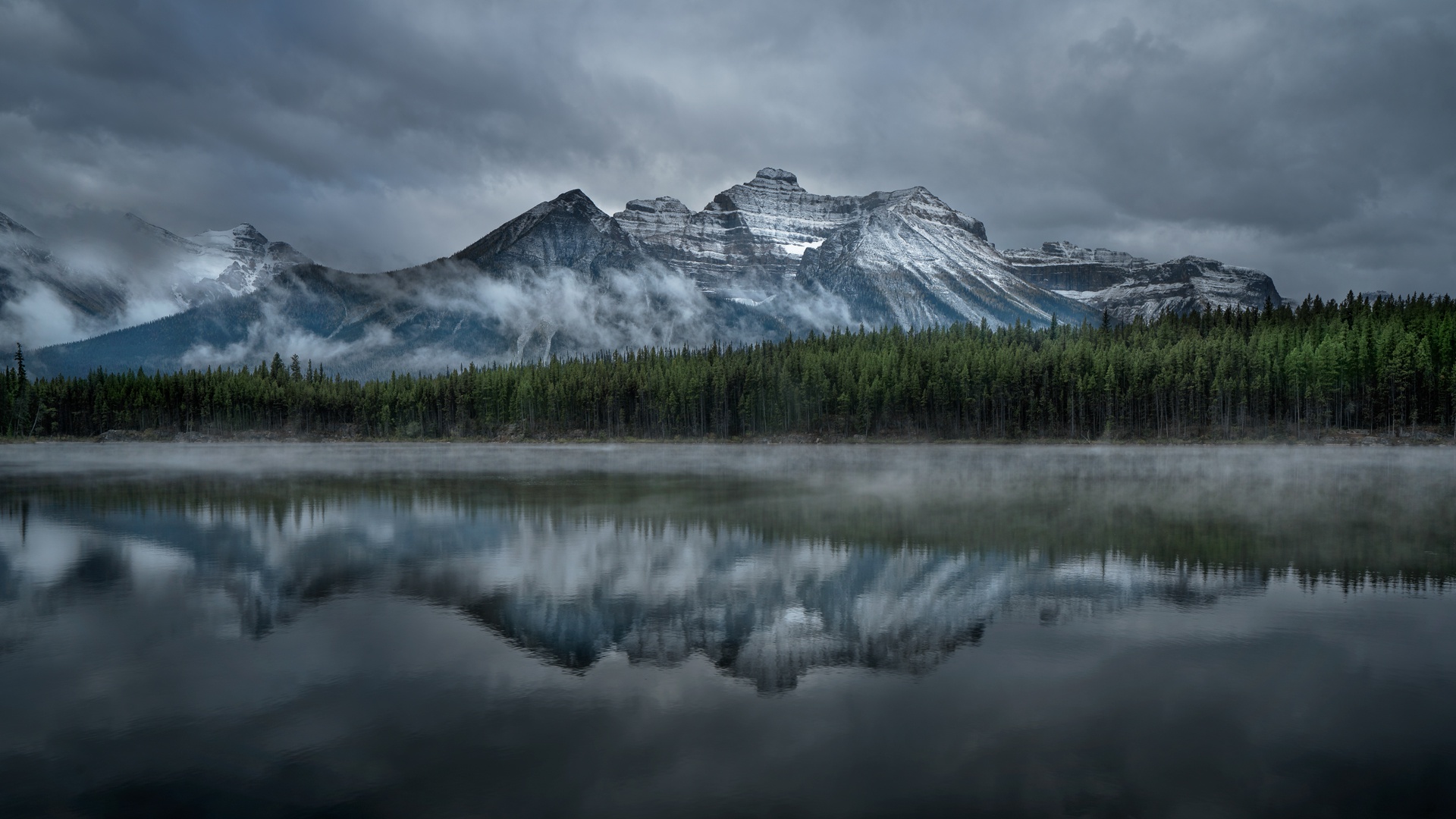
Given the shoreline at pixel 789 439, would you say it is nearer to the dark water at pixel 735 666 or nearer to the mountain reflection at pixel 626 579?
the dark water at pixel 735 666

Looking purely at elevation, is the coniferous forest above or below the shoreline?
above

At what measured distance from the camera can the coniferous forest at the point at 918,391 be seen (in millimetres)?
101125

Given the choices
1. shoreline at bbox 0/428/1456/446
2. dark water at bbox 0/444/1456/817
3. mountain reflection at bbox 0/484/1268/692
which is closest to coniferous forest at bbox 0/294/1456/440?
shoreline at bbox 0/428/1456/446

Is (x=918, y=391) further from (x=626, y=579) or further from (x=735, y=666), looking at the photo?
(x=735, y=666)

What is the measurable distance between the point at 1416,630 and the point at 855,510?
72.5 ft

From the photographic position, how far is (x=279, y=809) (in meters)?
9.97

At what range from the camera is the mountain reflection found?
17.2 m

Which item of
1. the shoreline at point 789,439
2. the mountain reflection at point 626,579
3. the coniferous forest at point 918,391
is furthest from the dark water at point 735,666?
the coniferous forest at point 918,391

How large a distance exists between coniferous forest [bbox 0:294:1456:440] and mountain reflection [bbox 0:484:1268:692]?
288 feet

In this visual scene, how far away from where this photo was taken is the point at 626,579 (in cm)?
2283

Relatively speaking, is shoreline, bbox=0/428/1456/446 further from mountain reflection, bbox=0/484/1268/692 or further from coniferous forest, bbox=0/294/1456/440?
mountain reflection, bbox=0/484/1268/692

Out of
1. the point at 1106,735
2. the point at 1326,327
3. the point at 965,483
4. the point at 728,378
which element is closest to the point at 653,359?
the point at 728,378

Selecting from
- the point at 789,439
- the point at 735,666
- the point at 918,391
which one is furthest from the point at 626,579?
the point at 789,439

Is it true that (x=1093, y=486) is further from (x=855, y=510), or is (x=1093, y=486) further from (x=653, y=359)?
(x=653, y=359)
